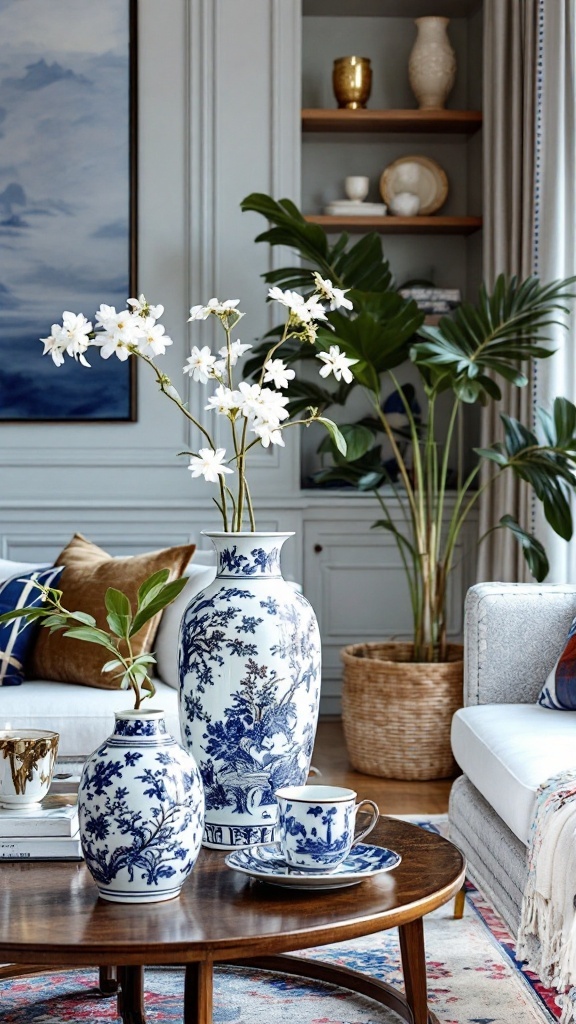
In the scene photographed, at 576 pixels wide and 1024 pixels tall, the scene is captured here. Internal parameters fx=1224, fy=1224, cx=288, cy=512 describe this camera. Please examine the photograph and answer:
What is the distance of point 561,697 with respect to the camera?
2.55 metres

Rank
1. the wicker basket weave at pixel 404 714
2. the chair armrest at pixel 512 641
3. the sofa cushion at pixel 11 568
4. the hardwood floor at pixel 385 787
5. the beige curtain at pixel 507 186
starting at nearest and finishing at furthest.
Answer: the chair armrest at pixel 512 641 → the sofa cushion at pixel 11 568 → the hardwood floor at pixel 385 787 → the wicker basket weave at pixel 404 714 → the beige curtain at pixel 507 186

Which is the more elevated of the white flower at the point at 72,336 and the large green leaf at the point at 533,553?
the white flower at the point at 72,336

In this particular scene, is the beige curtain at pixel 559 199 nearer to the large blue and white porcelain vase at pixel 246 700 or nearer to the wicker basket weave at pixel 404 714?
the wicker basket weave at pixel 404 714

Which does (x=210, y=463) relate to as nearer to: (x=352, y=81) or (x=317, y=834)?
(x=317, y=834)

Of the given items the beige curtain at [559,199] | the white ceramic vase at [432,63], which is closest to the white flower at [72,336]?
the beige curtain at [559,199]

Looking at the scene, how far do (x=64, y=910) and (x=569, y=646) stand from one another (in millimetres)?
1423

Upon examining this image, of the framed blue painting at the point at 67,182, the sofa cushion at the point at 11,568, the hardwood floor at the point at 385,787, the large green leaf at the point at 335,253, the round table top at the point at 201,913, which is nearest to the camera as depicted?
the round table top at the point at 201,913

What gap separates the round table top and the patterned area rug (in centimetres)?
50

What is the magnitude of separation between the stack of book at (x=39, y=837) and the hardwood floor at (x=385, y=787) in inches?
65.6

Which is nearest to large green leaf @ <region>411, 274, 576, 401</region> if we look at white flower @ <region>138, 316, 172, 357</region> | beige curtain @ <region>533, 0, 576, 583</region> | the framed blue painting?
beige curtain @ <region>533, 0, 576, 583</region>

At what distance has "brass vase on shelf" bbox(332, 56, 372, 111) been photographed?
471cm

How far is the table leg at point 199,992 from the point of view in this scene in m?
1.39

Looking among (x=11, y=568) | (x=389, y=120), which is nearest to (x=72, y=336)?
(x=11, y=568)

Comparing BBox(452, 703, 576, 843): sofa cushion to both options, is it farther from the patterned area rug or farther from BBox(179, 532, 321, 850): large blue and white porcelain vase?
BBox(179, 532, 321, 850): large blue and white porcelain vase
